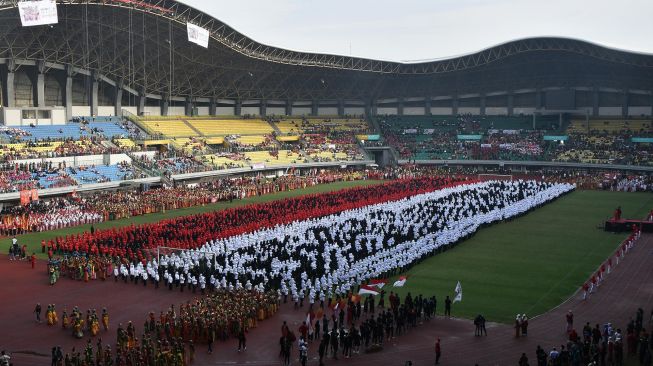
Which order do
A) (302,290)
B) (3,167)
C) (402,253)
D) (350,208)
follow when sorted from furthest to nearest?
(3,167)
(350,208)
(402,253)
(302,290)

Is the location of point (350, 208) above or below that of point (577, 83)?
below

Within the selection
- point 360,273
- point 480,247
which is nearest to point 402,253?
point 360,273

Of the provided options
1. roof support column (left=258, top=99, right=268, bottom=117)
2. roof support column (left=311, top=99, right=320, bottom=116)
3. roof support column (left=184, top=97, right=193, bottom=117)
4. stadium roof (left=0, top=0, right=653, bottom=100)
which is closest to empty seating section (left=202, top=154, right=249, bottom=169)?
stadium roof (left=0, top=0, right=653, bottom=100)

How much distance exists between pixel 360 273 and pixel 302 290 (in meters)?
2.98

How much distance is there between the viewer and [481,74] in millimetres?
76062

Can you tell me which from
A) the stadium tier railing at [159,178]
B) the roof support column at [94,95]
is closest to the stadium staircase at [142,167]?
the stadium tier railing at [159,178]

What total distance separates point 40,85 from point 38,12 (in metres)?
11.9

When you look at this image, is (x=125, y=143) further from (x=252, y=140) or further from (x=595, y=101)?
(x=595, y=101)

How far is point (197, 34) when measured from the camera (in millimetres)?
53000

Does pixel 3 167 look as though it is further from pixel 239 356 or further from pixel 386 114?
pixel 386 114

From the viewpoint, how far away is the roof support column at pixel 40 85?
176 ft

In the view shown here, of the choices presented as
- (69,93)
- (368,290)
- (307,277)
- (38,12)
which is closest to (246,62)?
(69,93)

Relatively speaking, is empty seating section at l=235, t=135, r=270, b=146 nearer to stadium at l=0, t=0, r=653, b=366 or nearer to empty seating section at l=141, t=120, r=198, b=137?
stadium at l=0, t=0, r=653, b=366

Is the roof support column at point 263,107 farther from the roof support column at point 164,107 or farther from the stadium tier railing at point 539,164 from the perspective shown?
the stadium tier railing at point 539,164
